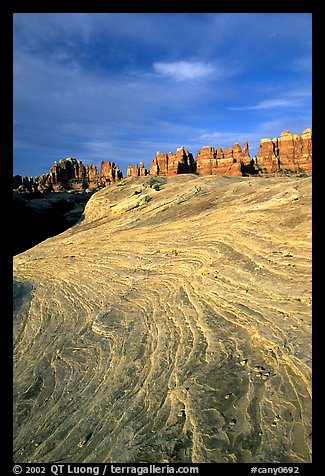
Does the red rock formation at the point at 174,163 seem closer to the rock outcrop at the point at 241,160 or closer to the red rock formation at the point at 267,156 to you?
the rock outcrop at the point at 241,160

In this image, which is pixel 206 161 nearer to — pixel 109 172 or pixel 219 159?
pixel 219 159

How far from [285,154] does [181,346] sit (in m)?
120

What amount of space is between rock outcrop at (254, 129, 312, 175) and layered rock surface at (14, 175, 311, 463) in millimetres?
106465

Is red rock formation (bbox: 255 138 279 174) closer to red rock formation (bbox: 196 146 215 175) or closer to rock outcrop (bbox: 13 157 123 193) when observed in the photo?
red rock formation (bbox: 196 146 215 175)

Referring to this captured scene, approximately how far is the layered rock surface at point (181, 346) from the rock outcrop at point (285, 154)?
349ft

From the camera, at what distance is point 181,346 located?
261 inches

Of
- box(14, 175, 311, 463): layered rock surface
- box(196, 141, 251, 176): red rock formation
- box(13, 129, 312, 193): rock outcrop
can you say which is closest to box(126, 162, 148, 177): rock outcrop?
box(13, 129, 312, 193): rock outcrop

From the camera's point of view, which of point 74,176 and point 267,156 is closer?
point 267,156

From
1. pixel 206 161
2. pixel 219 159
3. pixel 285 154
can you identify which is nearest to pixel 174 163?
pixel 206 161

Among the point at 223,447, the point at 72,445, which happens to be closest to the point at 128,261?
the point at 72,445

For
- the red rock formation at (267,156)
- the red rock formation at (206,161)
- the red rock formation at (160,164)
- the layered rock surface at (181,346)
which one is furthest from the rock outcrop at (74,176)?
the layered rock surface at (181,346)

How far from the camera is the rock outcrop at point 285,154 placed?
350 feet

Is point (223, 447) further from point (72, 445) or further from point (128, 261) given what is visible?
point (128, 261)

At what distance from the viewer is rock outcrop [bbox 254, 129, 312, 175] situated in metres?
107
